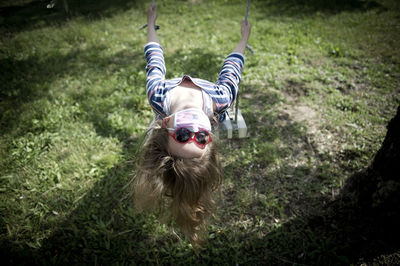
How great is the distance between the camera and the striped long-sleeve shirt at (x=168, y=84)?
1.95 m

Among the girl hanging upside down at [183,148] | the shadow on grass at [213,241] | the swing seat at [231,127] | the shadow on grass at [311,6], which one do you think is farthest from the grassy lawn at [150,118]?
the shadow on grass at [311,6]

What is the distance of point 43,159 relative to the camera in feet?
9.29

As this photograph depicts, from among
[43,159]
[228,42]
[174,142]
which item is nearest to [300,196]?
[174,142]

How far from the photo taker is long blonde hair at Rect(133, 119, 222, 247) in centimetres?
165

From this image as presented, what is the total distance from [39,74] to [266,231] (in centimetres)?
484

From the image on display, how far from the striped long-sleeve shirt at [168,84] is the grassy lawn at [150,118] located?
981mm

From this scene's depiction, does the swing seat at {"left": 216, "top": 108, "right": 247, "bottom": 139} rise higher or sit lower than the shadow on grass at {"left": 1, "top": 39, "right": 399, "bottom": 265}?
higher

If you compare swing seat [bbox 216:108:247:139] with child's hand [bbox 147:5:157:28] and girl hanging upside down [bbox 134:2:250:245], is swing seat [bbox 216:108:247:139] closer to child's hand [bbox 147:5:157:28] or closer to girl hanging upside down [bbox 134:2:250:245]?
girl hanging upside down [bbox 134:2:250:245]

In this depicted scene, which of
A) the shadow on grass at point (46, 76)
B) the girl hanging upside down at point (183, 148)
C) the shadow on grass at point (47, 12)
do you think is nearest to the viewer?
the girl hanging upside down at point (183, 148)

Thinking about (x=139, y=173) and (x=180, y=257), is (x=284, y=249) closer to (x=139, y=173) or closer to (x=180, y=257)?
(x=180, y=257)

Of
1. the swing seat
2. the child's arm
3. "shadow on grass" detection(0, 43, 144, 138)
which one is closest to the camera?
the child's arm

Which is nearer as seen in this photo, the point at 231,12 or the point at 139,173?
the point at 139,173

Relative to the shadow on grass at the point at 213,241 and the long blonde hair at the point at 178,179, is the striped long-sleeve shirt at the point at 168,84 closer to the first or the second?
the long blonde hair at the point at 178,179

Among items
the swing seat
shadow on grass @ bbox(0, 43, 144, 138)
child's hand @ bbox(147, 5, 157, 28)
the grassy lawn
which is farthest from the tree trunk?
shadow on grass @ bbox(0, 43, 144, 138)
